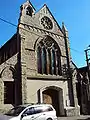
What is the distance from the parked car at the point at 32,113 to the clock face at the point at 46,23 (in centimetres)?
1391

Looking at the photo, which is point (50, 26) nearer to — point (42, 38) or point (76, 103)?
point (42, 38)

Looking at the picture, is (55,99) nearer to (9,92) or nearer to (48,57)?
(48,57)

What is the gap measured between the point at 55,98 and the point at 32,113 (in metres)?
11.3

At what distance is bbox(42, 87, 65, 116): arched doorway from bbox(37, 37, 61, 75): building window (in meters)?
2.27

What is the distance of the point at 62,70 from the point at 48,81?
3.01 m

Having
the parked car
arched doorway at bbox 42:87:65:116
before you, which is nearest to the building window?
arched doorway at bbox 42:87:65:116

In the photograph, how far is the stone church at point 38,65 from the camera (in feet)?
67.2

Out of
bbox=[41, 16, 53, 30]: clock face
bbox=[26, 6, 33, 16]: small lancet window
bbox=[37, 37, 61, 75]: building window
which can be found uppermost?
bbox=[26, 6, 33, 16]: small lancet window

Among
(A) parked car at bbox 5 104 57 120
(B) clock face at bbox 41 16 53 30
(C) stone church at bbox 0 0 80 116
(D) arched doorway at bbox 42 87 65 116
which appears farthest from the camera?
(B) clock face at bbox 41 16 53 30

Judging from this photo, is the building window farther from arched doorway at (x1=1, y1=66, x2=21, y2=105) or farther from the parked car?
the parked car

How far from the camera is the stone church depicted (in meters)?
20.5

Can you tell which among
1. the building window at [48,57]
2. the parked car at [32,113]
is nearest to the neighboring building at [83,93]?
the building window at [48,57]

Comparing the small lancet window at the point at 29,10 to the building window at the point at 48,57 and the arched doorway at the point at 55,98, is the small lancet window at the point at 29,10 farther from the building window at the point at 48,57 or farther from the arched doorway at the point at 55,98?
the arched doorway at the point at 55,98

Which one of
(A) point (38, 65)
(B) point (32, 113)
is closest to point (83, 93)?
(A) point (38, 65)
